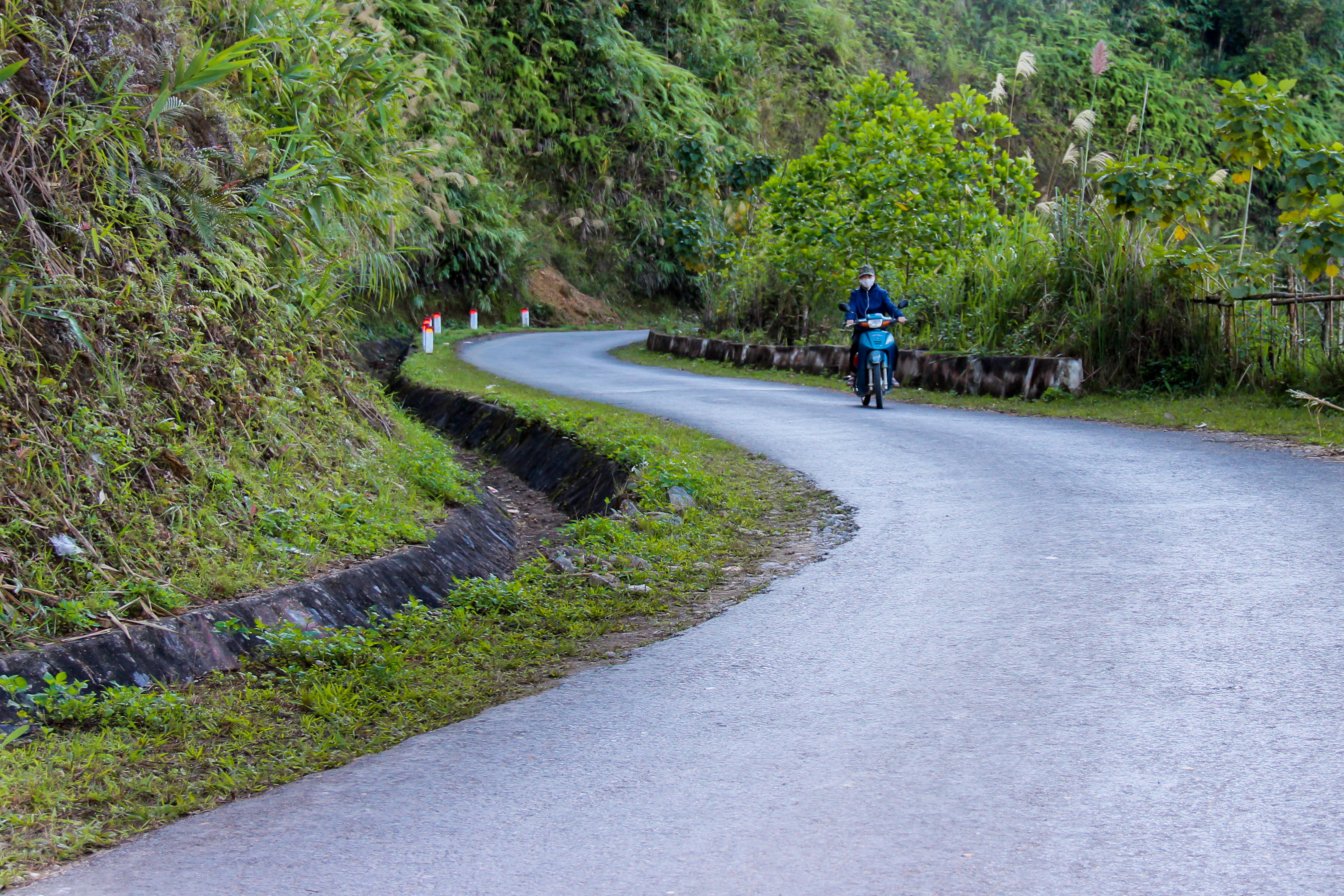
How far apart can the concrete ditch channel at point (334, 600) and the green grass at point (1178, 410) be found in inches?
240

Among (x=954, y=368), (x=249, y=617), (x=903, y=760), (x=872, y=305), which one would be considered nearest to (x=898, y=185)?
(x=954, y=368)

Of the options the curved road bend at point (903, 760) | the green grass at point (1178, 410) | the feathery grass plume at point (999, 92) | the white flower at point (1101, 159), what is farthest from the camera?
the feathery grass plume at point (999, 92)

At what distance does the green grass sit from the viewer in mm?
12047

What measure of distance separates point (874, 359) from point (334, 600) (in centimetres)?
1031

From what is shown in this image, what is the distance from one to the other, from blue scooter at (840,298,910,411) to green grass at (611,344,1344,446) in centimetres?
105

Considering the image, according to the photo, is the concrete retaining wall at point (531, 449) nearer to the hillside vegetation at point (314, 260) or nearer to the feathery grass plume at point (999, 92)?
the hillside vegetation at point (314, 260)

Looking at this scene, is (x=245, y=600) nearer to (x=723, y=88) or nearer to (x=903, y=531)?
(x=903, y=531)

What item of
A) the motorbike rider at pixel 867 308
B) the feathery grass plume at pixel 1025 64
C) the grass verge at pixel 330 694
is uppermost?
the feathery grass plume at pixel 1025 64

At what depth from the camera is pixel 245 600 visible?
568cm

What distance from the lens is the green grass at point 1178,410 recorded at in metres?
12.0

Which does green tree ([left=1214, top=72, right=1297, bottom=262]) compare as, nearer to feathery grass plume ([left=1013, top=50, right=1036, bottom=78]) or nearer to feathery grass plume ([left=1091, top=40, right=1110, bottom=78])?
feathery grass plume ([left=1091, top=40, right=1110, bottom=78])

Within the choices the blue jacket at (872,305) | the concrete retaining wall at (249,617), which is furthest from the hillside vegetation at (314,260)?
the blue jacket at (872,305)

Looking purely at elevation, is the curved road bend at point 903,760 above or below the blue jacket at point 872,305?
below

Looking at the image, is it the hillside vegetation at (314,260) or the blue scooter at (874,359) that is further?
the blue scooter at (874,359)
